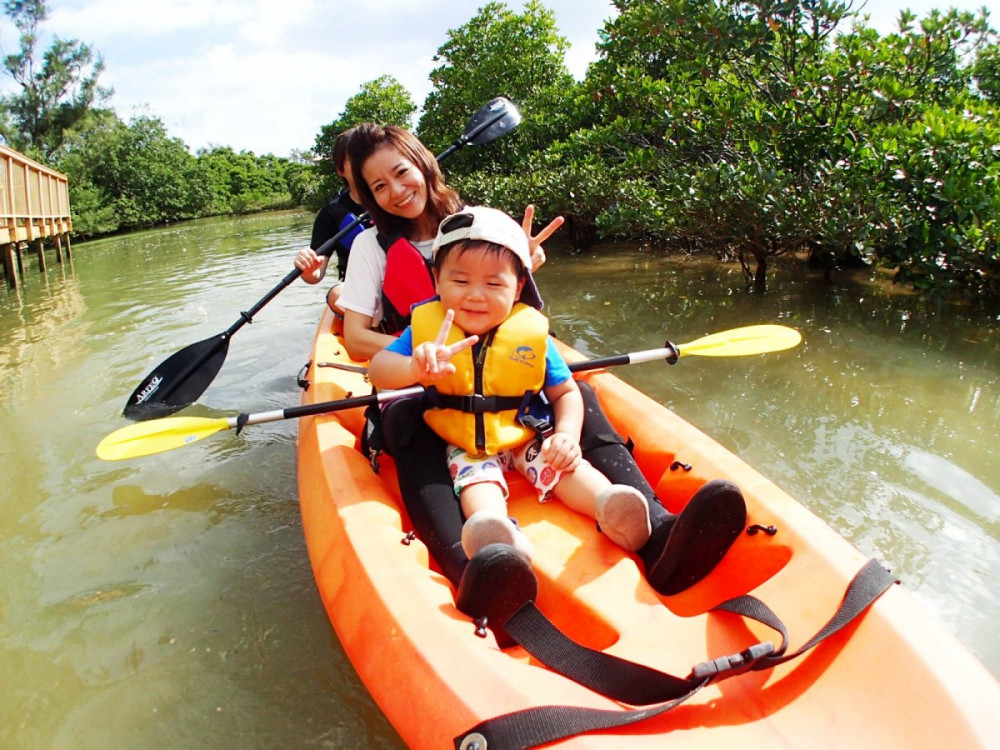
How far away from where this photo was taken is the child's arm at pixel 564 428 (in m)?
1.67

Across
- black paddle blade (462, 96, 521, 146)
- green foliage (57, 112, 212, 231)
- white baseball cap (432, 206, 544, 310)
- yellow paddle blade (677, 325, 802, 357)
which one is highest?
green foliage (57, 112, 212, 231)

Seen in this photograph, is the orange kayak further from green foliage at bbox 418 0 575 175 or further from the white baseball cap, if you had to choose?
green foliage at bbox 418 0 575 175

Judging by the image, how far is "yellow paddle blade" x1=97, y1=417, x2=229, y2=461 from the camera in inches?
93.2

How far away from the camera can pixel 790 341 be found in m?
2.68

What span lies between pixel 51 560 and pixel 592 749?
7.65 feet

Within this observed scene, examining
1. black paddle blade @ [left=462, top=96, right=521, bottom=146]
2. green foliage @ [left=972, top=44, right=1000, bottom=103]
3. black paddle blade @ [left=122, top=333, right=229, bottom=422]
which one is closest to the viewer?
black paddle blade @ [left=122, top=333, right=229, bottom=422]

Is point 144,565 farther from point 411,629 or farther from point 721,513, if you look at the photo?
point 721,513

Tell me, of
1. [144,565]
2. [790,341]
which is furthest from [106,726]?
[790,341]

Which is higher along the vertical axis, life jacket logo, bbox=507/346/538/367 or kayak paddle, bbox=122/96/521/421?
life jacket logo, bbox=507/346/538/367

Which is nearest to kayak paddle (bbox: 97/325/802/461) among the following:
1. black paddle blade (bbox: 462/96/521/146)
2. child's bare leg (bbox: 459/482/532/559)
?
child's bare leg (bbox: 459/482/532/559)

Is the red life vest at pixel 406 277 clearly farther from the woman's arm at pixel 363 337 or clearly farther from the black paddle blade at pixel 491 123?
the black paddle blade at pixel 491 123

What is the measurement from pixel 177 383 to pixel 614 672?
3.19 m

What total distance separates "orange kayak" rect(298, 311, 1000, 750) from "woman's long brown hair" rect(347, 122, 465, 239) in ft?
3.23

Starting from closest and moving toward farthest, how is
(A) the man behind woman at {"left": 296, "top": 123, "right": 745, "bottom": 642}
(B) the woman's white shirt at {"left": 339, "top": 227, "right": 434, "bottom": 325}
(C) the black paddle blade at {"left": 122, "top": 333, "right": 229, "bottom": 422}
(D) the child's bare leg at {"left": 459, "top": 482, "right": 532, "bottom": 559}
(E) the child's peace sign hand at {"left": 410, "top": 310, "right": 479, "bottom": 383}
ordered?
(A) the man behind woman at {"left": 296, "top": 123, "right": 745, "bottom": 642} → (D) the child's bare leg at {"left": 459, "top": 482, "right": 532, "bottom": 559} → (E) the child's peace sign hand at {"left": 410, "top": 310, "right": 479, "bottom": 383} → (B) the woman's white shirt at {"left": 339, "top": 227, "right": 434, "bottom": 325} → (C) the black paddle blade at {"left": 122, "top": 333, "right": 229, "bottom": 422}
